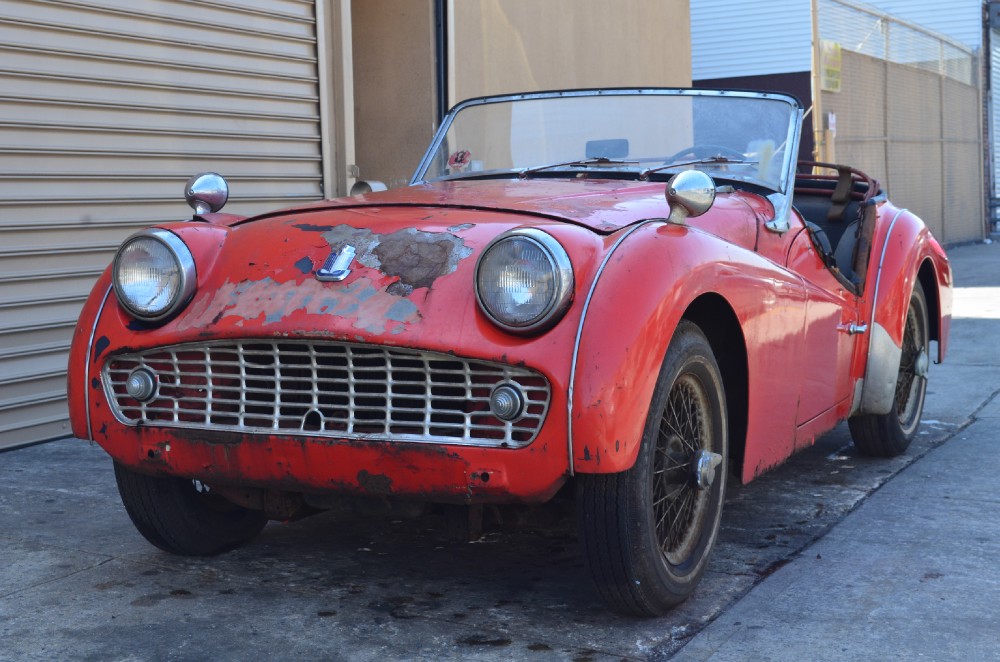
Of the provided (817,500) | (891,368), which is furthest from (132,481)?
(891,368)

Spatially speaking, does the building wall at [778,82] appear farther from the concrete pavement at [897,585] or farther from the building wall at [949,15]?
the concrete pavement at [897,585]

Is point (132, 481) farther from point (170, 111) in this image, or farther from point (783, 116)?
point (170, 111)

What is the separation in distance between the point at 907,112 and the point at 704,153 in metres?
15.9

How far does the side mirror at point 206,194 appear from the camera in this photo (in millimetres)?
3850

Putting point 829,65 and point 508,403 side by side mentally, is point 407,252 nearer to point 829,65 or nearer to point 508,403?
point 508,403

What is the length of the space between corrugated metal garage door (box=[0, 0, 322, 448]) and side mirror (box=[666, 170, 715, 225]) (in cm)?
351

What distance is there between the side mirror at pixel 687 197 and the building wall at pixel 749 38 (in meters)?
18.6

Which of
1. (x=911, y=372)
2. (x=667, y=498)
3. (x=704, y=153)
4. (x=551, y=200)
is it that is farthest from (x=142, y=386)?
(x=911, y=372)

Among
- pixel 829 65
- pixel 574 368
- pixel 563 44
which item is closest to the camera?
pixel 574 368

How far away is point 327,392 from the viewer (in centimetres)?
294

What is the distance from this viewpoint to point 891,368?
466 cm

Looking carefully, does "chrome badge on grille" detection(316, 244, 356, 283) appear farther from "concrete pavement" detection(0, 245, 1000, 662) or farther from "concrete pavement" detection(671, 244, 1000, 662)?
"concrete pavement" detection(671, 244, 1000, 662)

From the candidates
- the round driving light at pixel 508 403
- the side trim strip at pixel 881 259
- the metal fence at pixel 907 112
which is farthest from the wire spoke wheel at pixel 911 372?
the metal fence at pixel 907 112

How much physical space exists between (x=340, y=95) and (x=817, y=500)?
4.48 meters
